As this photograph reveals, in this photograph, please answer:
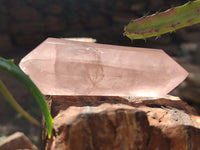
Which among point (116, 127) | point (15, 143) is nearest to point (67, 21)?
point (15, 143)

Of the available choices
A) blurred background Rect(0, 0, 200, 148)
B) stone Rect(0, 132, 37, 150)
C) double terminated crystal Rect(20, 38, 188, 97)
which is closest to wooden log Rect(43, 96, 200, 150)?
double terminated crystal Rect(20, 38, 188, 97)

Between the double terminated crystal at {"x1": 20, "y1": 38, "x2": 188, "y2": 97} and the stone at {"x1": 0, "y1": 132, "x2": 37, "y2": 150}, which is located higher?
the double terminated crystal at {"x1": 20, "y1": 38, "x2": 188, "y2": 97}

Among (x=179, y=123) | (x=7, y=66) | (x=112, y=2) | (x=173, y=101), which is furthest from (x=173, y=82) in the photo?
(x=112, y=2)

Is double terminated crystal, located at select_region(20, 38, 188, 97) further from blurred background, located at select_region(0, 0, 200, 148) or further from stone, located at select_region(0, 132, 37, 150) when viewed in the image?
blurred background, located at select_region(0, 0, 200, 148)

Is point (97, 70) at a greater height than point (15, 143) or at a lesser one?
greater

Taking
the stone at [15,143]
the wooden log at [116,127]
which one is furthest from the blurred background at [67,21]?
the wooden log at [116,127]

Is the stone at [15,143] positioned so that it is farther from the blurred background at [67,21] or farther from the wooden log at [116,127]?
the blurred background at [67,21]

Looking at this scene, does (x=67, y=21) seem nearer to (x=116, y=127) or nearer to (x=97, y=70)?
(x=97, y=70)
